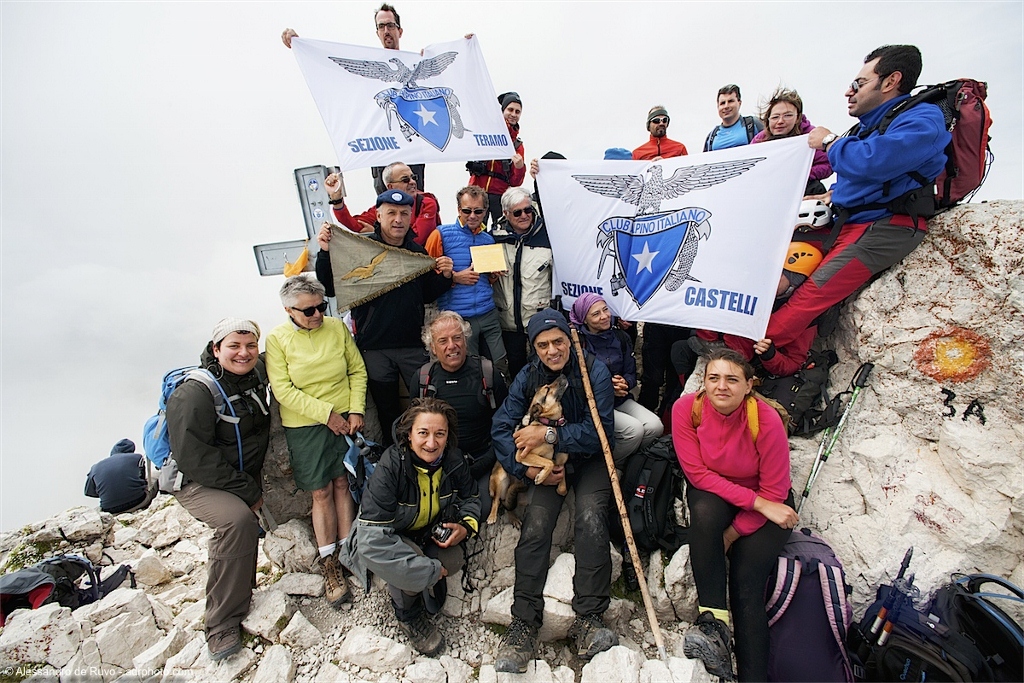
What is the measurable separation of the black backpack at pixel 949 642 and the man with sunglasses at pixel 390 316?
15.9 feet

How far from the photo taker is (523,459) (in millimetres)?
4367

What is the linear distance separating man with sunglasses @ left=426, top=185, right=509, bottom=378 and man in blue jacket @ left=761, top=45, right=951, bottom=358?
3233 mm

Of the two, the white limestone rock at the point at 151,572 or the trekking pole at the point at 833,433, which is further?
the white limestone rock at the point at 151,572

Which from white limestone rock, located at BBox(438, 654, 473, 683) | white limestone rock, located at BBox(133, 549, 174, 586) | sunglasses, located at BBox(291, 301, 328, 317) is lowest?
white limestone rock, located at BBox(133, 549, 174, 586)

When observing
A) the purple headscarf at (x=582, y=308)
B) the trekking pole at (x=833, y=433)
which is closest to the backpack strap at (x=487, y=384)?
the purple headscarf at (x=582, y=308)

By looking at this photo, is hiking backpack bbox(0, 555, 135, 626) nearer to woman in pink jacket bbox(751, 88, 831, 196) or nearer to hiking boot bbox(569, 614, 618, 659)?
hiking boot bbox(569, 614, 618, 659)

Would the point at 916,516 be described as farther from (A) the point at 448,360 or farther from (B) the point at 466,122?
(B) the point at 466,122

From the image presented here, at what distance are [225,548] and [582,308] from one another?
4476 mm

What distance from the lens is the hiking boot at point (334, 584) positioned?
4.79 m

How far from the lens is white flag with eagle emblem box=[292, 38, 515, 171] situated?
603cm

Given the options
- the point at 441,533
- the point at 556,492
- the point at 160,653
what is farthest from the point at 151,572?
the point at 556,492

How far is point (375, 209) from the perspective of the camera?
19.8 ft

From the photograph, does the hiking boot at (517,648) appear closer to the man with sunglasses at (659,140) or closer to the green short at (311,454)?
the green short at (311,454)

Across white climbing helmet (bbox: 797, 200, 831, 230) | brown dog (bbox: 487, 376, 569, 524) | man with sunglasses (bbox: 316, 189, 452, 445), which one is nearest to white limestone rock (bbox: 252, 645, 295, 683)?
brown dog (bbox: 487, 376, 569, 524)
